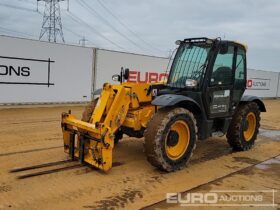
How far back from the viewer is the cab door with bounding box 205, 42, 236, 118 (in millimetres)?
6473

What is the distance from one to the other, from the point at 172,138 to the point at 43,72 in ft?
27.6

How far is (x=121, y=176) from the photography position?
17.8 feet

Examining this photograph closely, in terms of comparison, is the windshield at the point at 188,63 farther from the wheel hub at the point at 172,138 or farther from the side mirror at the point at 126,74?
the wheel hub at the point at 172,138

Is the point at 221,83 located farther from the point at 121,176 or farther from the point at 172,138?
the point at 121,176

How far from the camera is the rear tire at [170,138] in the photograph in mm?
5422

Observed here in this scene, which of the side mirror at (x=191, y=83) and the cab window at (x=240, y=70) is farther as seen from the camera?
the cab window at (x=240, y=70)

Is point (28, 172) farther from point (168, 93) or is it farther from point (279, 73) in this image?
point (279, 73)

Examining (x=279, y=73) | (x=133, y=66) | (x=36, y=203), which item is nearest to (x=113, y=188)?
(x=36, y=203)

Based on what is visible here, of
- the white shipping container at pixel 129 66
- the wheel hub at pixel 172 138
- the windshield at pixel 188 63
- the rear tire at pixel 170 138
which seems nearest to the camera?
the rear tire at pixel 170 138

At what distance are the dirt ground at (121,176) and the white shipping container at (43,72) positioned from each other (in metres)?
4.20
